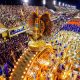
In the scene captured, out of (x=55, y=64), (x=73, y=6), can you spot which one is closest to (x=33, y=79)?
(x=55, y=64)

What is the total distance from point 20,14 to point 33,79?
23.1 meters

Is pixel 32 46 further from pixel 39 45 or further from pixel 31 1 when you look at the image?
pixel 31 1

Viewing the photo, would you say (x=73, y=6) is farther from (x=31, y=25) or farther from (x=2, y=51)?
(x=31, y=25)

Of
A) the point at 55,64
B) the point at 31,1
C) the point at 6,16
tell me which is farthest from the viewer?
the point at 31,1

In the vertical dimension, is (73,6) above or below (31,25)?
below

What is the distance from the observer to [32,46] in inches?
129

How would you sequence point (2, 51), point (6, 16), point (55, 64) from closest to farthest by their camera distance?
point (55, 64) < point (2, 51) < point (6, 16)

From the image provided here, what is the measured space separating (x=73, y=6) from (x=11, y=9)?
3033 cm

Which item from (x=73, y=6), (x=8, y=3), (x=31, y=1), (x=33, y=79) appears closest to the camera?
(x=33, y=79)

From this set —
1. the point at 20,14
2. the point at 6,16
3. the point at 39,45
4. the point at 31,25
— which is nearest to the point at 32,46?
the point at 39,45

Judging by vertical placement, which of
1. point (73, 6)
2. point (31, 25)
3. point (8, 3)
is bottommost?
point (73, 6)

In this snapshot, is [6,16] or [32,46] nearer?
[32,46]

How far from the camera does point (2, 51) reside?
432 inches

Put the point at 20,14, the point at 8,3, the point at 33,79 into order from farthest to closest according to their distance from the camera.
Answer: the point at 8,3 → the point at 20,14 → the point at 33,79
